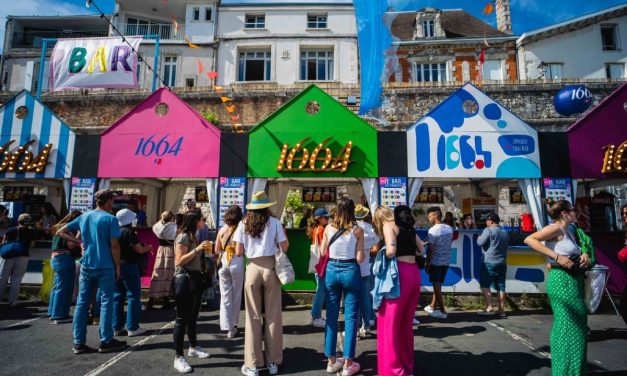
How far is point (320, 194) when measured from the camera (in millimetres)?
12656

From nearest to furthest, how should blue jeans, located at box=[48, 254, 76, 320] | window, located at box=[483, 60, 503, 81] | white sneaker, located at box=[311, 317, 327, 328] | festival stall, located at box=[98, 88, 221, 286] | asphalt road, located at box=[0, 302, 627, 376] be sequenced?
1. asphalt road, located at box=[0, 302, 627, 376]
2. blue jeans, located at box=[48, 254, 76, 320]
3. white sneaker, located at box=[311, 317, 327, 328]
4. festival stall, located at box=[98, 88, 221, 286]
5. window, located at box=[483, 60, 503, 81]

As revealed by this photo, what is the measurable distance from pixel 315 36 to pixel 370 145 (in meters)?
16.8

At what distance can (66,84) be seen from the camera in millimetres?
11391

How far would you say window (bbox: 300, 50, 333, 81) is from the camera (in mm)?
21656

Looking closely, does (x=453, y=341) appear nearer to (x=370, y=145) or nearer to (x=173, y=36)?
(x=370, y=145)

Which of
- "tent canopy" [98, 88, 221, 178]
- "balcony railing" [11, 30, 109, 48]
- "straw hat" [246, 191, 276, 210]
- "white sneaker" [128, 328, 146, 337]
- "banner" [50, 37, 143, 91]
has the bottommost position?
"white sneaker" [128, 328, 146, 337]

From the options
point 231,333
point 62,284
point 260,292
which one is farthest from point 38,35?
point 260,292

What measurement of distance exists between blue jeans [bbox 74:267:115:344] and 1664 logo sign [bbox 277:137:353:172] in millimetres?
4050

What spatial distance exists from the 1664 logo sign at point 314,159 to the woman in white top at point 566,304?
4.48 m

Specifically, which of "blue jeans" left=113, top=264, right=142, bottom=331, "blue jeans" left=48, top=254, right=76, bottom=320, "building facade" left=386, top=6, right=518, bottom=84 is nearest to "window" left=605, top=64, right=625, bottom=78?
"building facade" left=386, top=6, right=518, bottom=84

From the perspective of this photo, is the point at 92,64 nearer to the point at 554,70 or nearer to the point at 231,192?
the point at 231,192

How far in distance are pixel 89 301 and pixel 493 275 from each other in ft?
20.8

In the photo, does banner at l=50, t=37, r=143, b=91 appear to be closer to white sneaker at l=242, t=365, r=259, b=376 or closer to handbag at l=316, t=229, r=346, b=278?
handbag at l=316, t=229, r=346, b=278

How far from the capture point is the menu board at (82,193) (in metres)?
7.50
